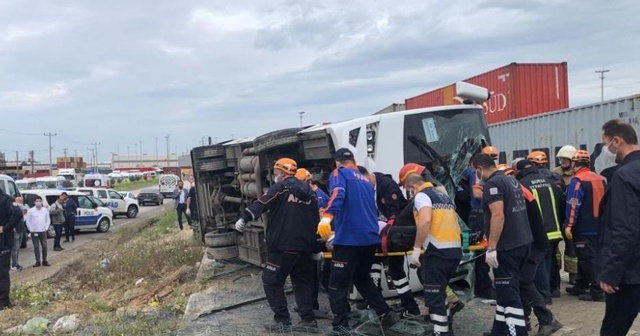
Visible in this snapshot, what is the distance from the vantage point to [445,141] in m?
6.62

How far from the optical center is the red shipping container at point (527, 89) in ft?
49.3

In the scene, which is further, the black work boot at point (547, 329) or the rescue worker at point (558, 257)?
the rescue worker at point (558, 257)

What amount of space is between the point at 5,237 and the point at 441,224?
21.8 ft

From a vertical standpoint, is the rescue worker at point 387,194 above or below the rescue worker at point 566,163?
below

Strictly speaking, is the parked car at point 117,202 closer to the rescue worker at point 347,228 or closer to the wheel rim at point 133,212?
the wheel rim at point 133,212

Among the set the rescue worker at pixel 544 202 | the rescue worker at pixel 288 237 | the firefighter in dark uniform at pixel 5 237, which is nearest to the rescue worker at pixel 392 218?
the rescue worker at pixel 288 237

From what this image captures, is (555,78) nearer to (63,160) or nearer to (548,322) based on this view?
(548,322)

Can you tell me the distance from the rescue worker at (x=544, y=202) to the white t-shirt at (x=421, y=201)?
6.41 feet

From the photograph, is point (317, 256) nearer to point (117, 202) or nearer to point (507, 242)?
point (507, 242)

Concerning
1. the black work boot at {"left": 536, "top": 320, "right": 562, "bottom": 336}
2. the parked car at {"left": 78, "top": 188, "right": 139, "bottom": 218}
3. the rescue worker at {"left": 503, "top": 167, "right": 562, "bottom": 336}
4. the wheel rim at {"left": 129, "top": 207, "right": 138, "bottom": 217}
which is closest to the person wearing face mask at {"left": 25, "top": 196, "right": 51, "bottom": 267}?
the rescue worker at {"left": 503, "top": 167, "right": 562, "bottom": 336}

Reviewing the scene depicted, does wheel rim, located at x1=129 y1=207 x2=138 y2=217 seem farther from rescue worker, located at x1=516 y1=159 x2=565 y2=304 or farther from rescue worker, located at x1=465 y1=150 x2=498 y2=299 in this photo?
rescue worker, located at x1=516 y1=159 x2=565 y2=304

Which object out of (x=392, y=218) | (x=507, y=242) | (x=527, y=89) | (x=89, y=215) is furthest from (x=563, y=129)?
(x=89, y=215)

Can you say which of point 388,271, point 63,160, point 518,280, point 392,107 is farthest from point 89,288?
point 63,160

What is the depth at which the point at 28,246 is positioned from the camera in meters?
18.8
